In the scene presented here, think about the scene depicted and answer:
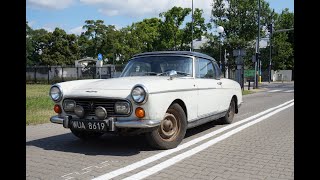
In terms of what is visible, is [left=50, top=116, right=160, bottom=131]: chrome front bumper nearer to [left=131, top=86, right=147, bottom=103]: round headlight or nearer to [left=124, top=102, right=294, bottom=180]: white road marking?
[left=131, top=86, right=147, bottom=103]: round headlight

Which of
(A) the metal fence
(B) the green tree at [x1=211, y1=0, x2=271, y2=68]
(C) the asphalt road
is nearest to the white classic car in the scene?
(C) the asphalt road

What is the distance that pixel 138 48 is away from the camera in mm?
59844

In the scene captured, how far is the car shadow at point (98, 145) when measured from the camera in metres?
5.78

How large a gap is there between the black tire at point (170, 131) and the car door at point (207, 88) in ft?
2.46

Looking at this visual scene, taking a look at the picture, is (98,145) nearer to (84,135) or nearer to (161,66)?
(84,135)

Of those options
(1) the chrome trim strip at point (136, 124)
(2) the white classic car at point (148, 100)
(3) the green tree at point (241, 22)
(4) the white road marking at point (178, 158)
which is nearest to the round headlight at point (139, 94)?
(2) the white classic car at point (148, 100)

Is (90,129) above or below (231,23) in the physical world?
below

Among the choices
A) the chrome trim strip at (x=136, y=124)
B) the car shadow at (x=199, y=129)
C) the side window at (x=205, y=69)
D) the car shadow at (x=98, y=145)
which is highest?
the side window at (x=205, y=69)

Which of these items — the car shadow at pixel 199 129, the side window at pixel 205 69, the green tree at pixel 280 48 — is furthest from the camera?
the green tree at pixel 280 48

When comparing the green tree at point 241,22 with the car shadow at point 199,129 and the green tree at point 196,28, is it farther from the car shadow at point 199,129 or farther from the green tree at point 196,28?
the car shadow at point 199,129

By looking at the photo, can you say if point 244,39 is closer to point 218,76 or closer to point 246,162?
point 218,76
